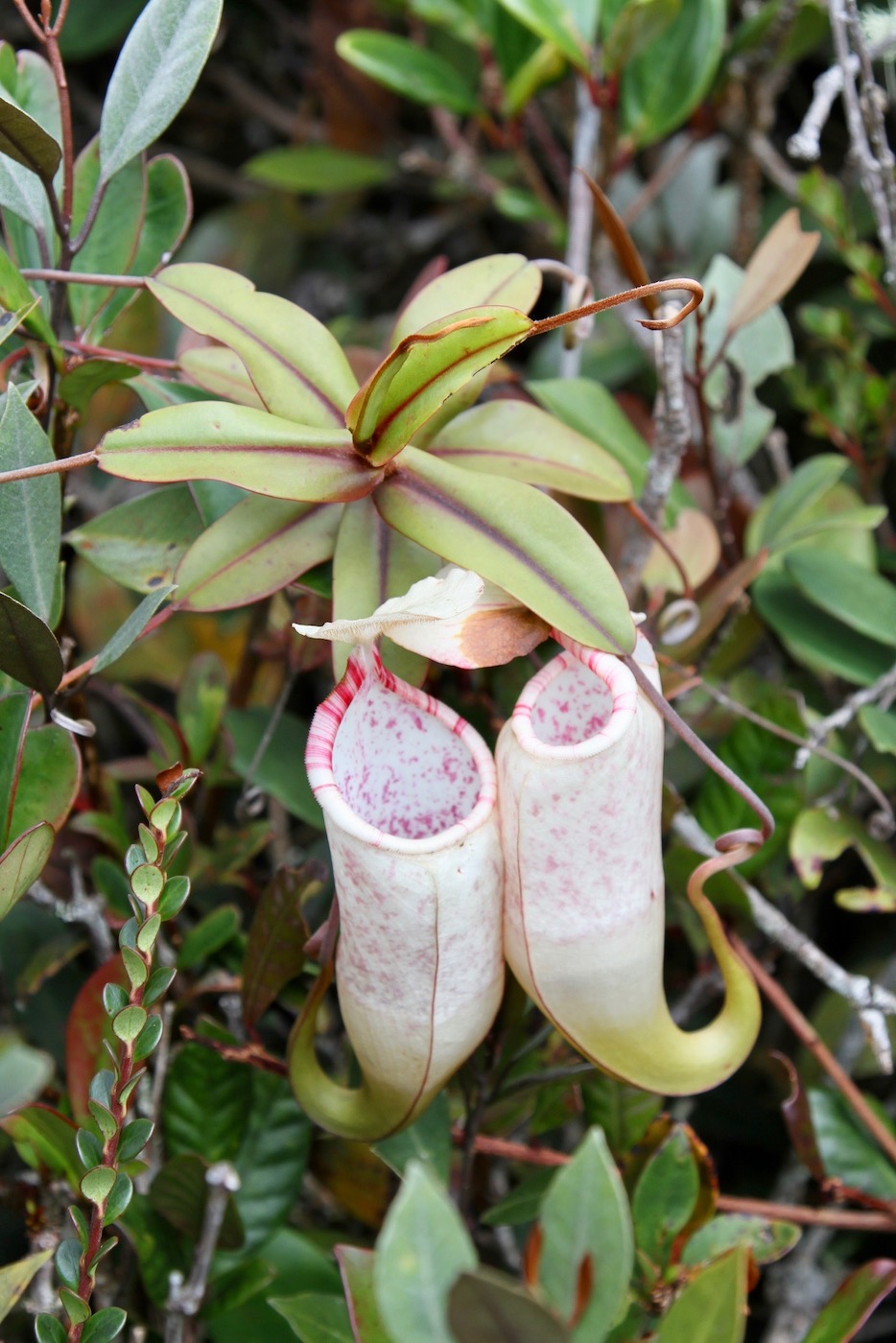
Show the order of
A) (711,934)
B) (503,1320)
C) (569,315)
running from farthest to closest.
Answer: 1. (711,934)
2. (569,315)
3. (503,1320)

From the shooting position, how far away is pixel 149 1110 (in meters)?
0.75

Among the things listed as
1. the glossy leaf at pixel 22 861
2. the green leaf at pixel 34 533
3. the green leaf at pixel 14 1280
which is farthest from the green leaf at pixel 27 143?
the green leaf at pixel 14 1280

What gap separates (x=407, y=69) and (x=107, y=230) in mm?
505

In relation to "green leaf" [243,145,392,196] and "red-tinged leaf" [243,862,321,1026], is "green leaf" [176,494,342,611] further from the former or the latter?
"green leaf" [243,145,392,196]

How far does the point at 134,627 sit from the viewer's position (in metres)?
0.63

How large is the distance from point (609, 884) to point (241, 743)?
1.13ft

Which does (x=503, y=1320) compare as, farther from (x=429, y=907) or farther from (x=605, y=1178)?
(x=429, y=907)

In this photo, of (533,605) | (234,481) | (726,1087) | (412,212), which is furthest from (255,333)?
(412,212)

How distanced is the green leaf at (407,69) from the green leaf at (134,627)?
0.75 m

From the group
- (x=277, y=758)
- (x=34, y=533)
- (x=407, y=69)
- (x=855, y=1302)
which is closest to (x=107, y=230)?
(x=34, y=533)

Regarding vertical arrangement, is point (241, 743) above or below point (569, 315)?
below

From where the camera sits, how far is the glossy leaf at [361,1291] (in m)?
0.61

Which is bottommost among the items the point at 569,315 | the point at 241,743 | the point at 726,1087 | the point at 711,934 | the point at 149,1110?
the point at 726,1087

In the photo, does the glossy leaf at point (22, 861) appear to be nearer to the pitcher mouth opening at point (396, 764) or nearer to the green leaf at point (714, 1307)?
the pitcher mouth opening at point (396, 764)
